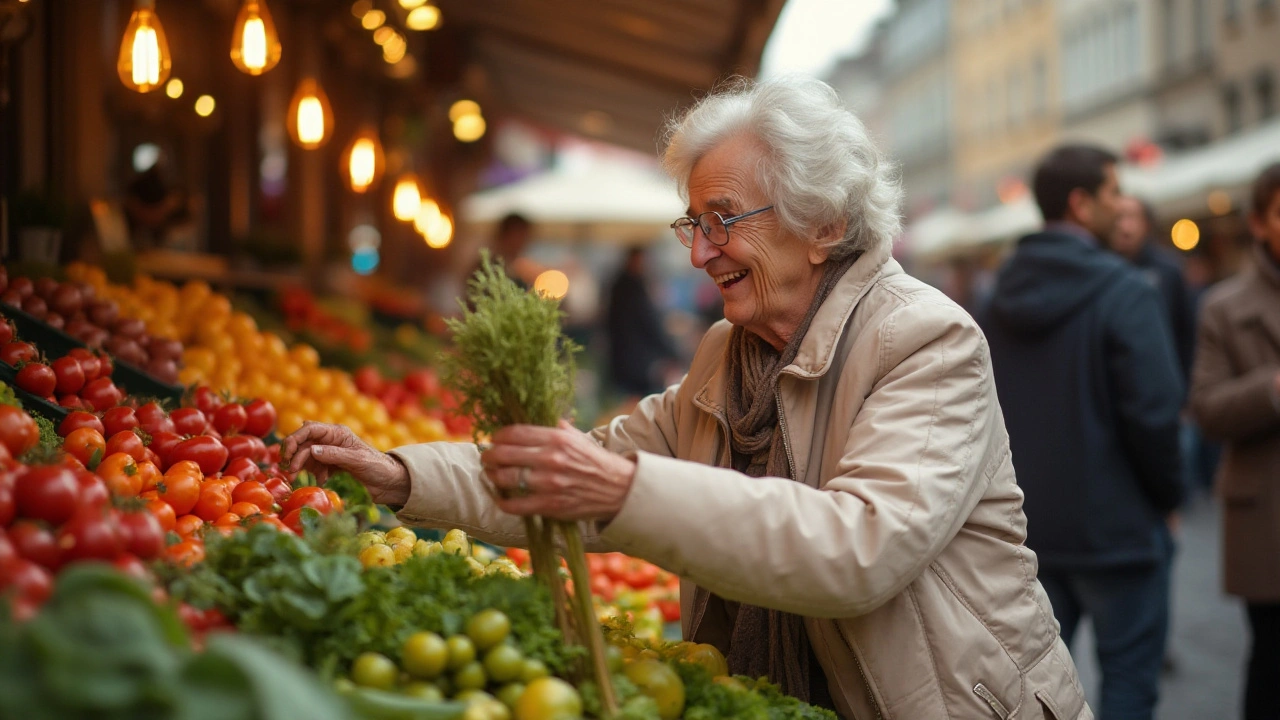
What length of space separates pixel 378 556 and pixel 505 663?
692 millimetres

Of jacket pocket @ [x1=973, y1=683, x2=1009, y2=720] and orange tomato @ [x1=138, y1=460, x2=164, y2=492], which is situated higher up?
orange tomato @ [x1=138, y1=460, x2=164, y2=492]

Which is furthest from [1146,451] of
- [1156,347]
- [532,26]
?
[532,26]

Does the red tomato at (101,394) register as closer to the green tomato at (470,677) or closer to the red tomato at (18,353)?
the red tomato at (18,353)

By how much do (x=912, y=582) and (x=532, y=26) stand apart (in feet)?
28.2

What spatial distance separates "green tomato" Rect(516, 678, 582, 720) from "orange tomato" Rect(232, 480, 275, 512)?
0.97 m

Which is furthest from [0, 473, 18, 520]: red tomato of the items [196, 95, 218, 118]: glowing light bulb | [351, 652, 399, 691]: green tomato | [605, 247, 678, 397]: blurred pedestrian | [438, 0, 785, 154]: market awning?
[605, 247, 678, 397]: blurred pedestrian

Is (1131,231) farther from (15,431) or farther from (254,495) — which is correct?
(15,431)

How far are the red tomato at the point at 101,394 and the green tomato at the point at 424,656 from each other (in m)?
1.55

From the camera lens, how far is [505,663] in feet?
5.83

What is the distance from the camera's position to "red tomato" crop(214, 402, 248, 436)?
10.4 ft

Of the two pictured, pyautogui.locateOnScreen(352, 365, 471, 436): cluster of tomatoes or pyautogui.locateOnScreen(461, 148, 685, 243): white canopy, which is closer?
pyautogui.locateOnScreen(352, 365, 471, 436): cluster of tomatoes

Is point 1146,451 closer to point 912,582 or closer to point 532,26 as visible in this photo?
point 912,582

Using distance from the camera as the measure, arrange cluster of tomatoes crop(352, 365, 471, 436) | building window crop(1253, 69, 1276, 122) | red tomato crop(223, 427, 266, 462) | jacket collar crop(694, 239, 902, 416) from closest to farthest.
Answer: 1. jacket collar crop(694, 239, 902, 416)
2. red tomato crop(223, 427, 266, 462)
3. cluster of tomatoes crop(352, 365, 471, 436)
4. building window crop(1253, 69, 1276, 122)

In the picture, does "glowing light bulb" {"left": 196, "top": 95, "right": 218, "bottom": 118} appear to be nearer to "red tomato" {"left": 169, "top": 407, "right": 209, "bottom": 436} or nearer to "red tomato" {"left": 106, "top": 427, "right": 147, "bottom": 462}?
"red tomato" {"left": 169, "top": 407, "right": 209, "bottom": 436}
